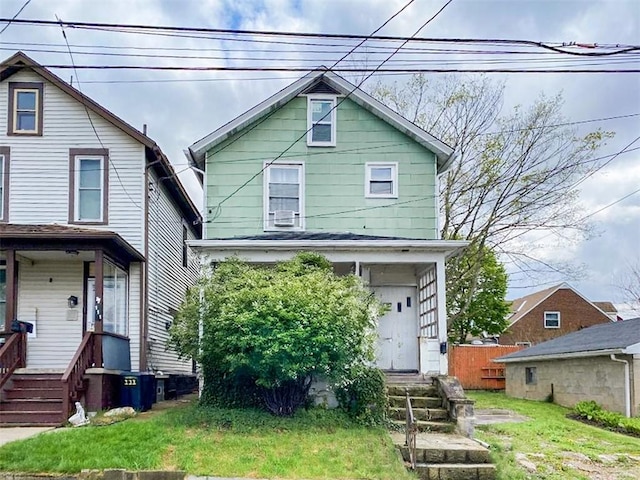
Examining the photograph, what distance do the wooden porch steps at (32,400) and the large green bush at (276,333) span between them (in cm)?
237

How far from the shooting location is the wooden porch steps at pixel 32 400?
35.7ft

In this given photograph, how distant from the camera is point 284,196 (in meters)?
15.1

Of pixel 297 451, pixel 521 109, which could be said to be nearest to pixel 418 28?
pixel 297 451

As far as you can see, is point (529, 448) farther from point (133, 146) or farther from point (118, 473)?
point (133, 146)

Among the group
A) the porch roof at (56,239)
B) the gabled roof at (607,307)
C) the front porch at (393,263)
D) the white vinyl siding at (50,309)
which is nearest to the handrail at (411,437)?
the front porch at (393,263)

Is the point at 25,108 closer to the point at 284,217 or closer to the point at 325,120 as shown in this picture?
the point at 284,217

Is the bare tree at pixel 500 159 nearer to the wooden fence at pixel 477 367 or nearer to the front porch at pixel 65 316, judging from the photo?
the wooden fence at pixel 477 367

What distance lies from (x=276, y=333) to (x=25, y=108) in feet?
29.0

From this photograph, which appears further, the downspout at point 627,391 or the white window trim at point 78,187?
the downspout at point 627,391

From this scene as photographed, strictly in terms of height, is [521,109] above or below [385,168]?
above

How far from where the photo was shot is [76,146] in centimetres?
1461

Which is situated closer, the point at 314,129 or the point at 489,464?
the point at 489,464

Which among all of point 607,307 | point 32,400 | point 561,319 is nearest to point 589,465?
point 32,400

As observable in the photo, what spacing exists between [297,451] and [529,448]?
180 inches
